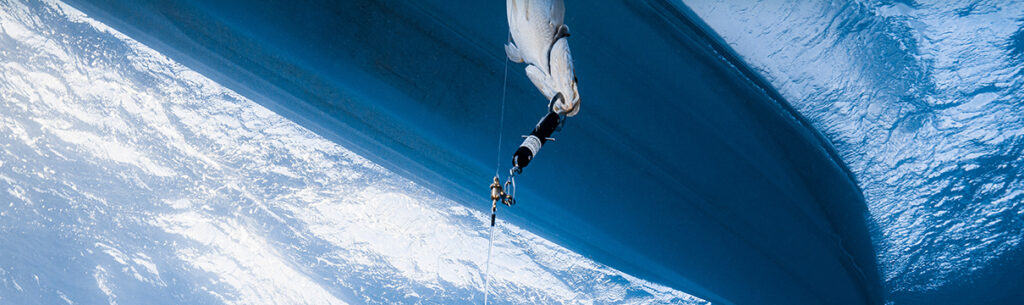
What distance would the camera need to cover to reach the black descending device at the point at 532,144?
1.91 m

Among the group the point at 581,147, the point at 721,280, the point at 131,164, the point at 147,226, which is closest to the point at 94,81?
the point at 131,164

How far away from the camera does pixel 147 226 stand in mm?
4488

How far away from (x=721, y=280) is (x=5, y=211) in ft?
17.3

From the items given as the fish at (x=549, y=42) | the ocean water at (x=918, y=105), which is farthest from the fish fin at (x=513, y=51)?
the ocean water at (x=918, y=105)

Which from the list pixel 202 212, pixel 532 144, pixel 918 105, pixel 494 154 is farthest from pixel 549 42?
pixel 202 212

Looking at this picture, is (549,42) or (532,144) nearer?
(532,144)

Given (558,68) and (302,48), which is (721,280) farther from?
(302,48)

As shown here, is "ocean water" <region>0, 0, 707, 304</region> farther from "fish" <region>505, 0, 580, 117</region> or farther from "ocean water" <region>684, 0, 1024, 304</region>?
"fish" <region>505, 0, 580, 117</region>

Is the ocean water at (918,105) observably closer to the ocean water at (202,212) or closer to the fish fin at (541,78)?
the fish fin at (541,78)

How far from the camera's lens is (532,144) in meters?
1.97

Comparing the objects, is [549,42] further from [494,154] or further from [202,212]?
[202,212]

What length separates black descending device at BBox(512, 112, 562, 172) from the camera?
1.91 m

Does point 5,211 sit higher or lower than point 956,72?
lower

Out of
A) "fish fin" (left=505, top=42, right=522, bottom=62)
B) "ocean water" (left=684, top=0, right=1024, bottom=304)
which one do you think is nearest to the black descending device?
"fish fin" (left=505, top=42, right=522, bottom=62)
